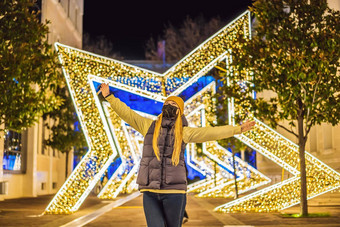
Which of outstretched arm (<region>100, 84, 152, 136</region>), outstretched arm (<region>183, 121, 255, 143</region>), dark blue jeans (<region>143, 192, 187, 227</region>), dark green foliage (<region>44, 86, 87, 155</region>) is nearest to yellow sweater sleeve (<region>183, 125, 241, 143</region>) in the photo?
outstretched arm (<region>183, 121, 255, 143</region>)

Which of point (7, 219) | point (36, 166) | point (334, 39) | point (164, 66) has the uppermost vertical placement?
point (164, 66)

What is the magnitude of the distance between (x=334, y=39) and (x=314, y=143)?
1185cm

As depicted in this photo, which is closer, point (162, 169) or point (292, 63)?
point (162, 169)

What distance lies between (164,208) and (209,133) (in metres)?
0.72

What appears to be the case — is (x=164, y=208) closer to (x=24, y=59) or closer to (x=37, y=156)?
(x=24, y=59)

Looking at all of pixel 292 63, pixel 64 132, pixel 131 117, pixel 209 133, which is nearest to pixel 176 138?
pixel 209 133

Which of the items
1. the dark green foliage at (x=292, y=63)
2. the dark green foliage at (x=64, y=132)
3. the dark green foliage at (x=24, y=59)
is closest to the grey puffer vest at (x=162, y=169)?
the dark green foliage at (x=292, y=63)

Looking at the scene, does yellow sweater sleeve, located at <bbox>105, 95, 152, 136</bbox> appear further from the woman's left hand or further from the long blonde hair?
the woman's left hand

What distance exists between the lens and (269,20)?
1294 cm

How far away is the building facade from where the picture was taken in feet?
80.4

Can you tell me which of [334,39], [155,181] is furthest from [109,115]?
[155,181]

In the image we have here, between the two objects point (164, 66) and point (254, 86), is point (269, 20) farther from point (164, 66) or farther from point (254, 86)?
point (164, 66)

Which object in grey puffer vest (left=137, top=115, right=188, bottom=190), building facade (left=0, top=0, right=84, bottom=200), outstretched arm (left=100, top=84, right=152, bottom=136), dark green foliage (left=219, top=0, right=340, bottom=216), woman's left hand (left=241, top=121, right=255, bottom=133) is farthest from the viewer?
building facade (left=0, top=0, right=84, bottom=200)

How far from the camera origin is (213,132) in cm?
465
